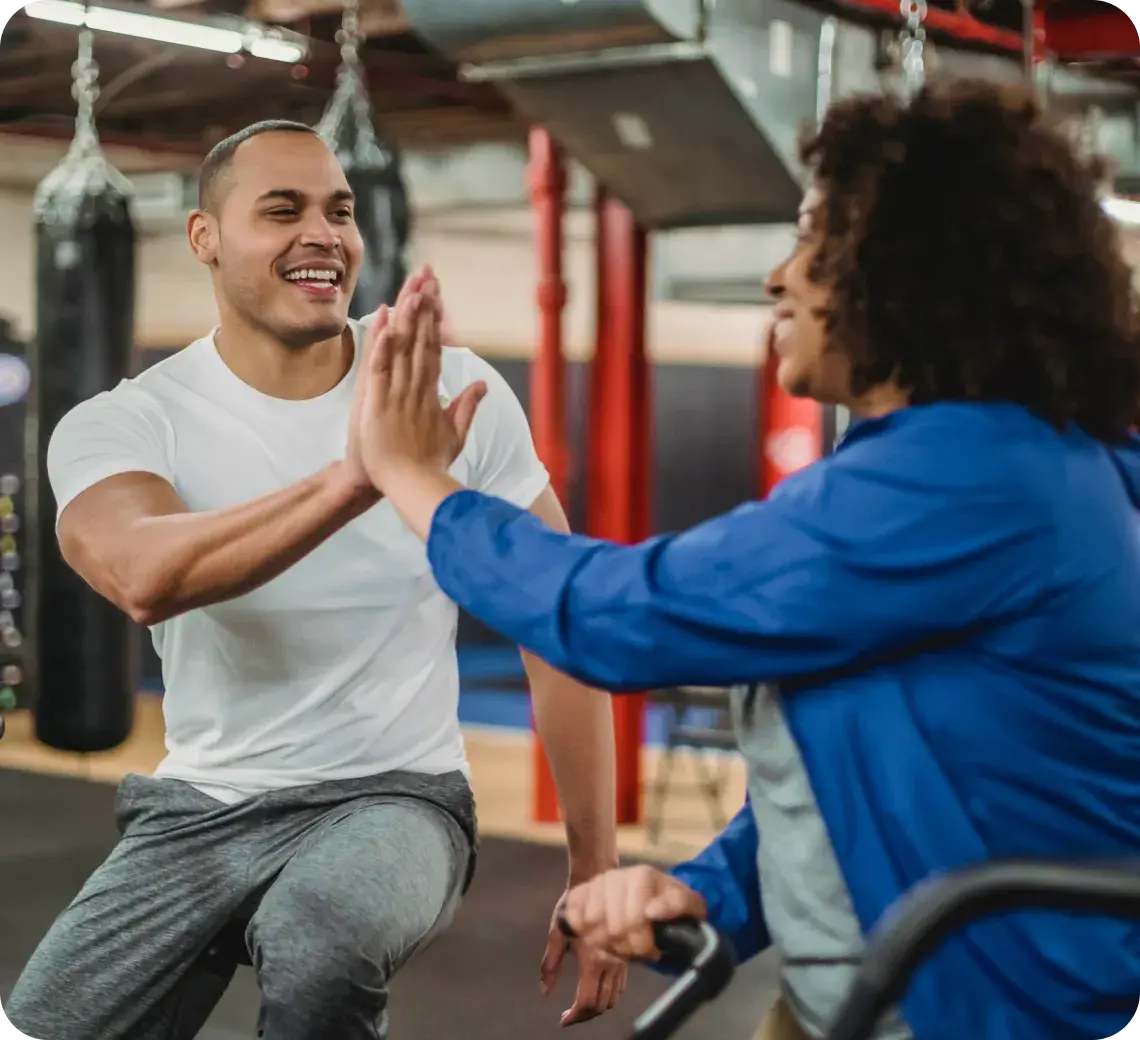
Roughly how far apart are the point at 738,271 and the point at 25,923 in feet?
9.91

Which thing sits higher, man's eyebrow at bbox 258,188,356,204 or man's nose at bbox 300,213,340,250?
man's eyebrow at bbox 258,188,356,204

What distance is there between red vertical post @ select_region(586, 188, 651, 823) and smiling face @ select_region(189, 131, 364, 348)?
3.65 metres

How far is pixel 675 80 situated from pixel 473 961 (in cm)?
222

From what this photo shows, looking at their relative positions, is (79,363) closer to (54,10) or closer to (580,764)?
(54,10)

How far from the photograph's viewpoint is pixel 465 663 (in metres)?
9.34

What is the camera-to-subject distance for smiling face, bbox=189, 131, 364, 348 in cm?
192

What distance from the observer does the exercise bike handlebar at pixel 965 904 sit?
1.05 metres

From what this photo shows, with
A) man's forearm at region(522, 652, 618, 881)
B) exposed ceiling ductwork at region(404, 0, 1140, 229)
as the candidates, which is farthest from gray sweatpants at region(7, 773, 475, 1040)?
exposed ceiling ductwork at region(404, 0, 1140, 229)

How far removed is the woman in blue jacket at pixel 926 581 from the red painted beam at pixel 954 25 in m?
3.02

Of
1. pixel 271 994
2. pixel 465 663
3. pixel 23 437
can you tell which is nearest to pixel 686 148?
pixel 271 994

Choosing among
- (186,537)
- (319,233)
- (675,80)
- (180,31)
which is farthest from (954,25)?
(186,537)

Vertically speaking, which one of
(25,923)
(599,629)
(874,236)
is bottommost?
(25,923)

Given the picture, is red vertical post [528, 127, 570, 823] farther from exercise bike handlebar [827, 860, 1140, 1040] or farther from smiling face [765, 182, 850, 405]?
exercise bike handlebar [827, 860, 1140, 1040]

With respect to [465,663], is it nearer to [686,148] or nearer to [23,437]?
[23,437]
